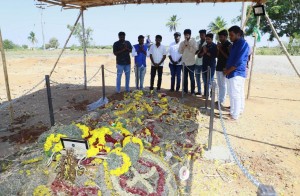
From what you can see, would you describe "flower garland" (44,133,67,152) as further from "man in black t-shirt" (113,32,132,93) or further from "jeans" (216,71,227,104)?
"man in black t-shirt" (113,32,132,93)

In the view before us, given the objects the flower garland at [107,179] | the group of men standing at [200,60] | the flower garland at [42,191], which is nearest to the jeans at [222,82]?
the group of men standing at [200,60]

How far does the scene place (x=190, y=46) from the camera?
780cm

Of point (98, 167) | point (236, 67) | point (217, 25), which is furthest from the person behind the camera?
point (217, 25)

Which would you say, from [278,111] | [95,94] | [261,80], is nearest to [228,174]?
[278,111]

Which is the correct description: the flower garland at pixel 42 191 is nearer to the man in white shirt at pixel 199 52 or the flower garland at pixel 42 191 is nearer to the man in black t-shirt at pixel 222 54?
the man in black t-shirt at pixel 222 54

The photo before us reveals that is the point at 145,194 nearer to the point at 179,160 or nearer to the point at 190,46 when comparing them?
the point at 179,160

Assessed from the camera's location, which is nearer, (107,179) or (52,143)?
(107,179)

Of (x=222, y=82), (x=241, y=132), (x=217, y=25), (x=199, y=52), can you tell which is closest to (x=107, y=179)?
(x=241, y=132)

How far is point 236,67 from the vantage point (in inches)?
217

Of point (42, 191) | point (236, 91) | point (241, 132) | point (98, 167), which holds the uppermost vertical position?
point (236, 91)

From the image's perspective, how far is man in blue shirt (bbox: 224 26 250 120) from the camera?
214 inches

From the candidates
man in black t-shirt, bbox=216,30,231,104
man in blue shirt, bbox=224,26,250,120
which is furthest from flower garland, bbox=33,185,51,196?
man in black t-shirt, bbox=216,30,231,104

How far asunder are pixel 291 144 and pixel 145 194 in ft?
10.4

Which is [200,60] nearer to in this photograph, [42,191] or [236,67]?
[236,67]
